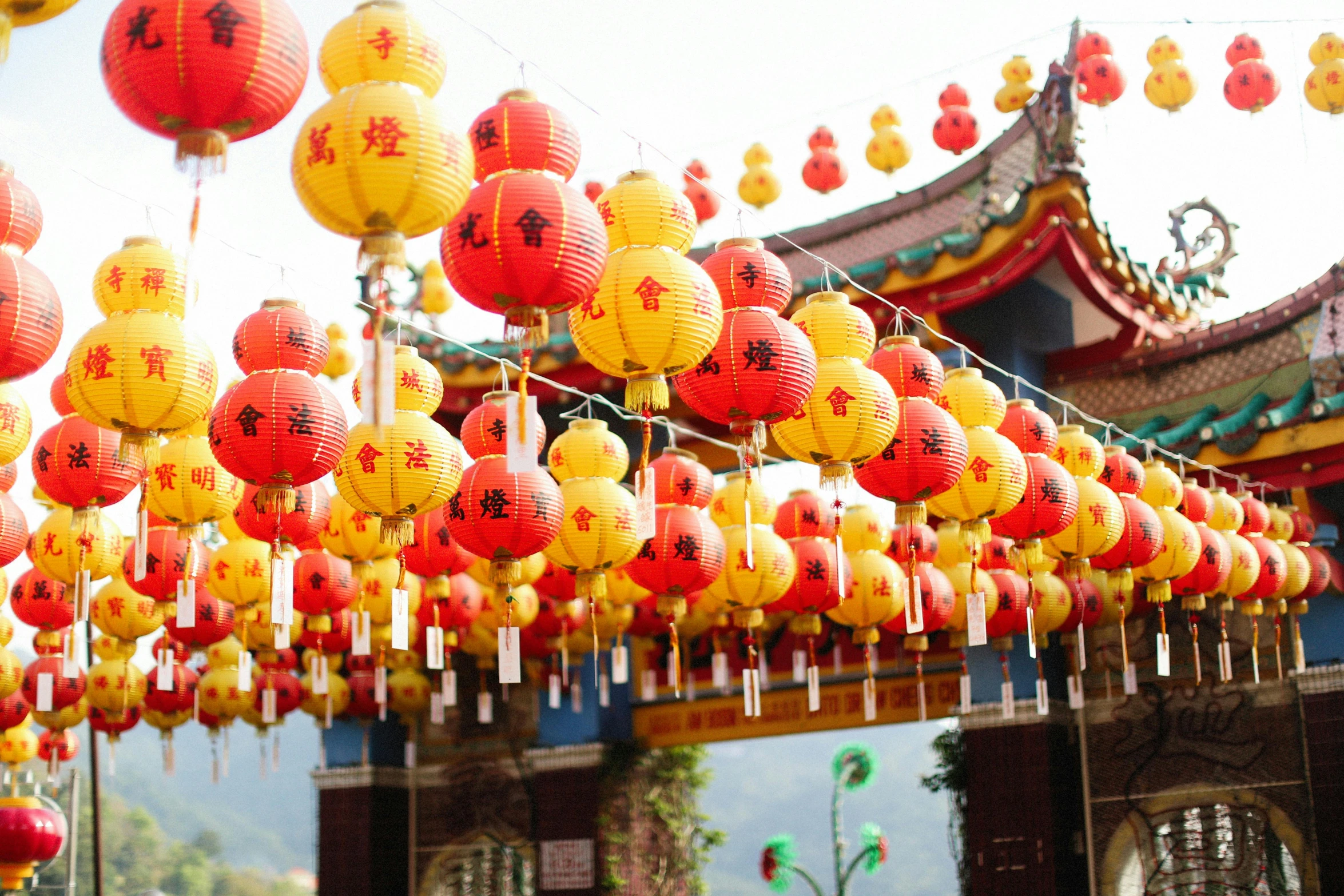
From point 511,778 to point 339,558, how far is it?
Answer: 6.02 m

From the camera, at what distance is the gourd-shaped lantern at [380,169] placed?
18.4ft

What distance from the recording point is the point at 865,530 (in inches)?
423

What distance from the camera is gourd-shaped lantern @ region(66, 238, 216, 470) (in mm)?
7004

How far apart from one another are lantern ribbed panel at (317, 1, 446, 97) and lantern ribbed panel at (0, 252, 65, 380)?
64.5 inches

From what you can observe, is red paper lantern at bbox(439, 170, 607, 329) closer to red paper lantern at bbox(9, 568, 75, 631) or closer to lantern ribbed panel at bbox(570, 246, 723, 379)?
lantern ribbed panel at bbox(570, 246, 723, 379)

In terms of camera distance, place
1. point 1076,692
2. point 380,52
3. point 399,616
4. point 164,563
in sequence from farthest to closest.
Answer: point 1076,692 → point 164,563 → point 399,616 → point 380,52

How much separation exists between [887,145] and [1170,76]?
316cm

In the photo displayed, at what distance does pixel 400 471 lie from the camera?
7855mm

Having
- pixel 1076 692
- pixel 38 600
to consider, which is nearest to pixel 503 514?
pixel 38 600

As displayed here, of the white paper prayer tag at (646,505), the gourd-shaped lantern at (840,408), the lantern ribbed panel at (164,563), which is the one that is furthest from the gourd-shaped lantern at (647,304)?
the lantern ribbed panel at (164,563)

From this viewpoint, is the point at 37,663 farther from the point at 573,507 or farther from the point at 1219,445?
the point at 1219,445

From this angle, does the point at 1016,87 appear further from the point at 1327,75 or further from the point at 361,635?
the point at 361,635

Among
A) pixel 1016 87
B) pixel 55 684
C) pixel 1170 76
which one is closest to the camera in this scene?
pixel 55 684

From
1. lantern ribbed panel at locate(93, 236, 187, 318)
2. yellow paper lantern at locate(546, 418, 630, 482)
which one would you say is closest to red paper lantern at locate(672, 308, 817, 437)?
yellow paper lantern at locate(546, 418, 630, 482)
